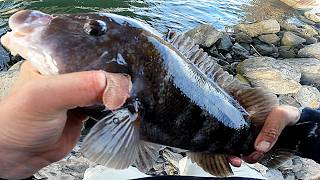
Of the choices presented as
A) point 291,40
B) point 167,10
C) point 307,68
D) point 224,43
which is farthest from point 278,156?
point 167,10

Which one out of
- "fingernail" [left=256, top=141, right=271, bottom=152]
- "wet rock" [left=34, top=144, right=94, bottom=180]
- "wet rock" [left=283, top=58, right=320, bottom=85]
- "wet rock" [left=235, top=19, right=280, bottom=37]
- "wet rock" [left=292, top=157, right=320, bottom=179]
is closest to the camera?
"fingernail" [left=256, top=141, right=271, bottom=152]

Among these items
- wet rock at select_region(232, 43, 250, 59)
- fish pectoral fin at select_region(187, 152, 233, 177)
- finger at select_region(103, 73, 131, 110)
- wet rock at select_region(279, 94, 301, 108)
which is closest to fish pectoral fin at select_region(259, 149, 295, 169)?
fish pectoral fin at select_region(187, 152, 233, 177)

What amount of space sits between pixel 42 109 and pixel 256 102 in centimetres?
132

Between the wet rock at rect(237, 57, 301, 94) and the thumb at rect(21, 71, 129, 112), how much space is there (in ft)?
25.8

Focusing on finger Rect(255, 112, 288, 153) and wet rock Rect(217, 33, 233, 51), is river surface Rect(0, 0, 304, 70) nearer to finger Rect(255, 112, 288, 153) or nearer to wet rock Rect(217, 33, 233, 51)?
wet rock Rect(217, 33, 233, 51)

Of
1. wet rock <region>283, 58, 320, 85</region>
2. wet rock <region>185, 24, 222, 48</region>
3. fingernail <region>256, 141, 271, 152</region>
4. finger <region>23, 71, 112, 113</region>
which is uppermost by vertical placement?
finger <region>23, 71, 112, 113</region>

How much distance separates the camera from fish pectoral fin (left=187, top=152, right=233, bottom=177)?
2.69 m

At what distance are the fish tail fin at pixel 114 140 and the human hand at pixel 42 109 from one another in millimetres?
132

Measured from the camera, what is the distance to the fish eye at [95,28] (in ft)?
7.15

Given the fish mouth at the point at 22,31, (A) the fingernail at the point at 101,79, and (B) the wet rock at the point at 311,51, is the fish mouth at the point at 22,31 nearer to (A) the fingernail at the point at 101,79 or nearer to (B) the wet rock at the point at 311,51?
(A) the fingernail at the point at 101,79

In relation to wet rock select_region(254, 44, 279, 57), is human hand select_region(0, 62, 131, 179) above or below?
above

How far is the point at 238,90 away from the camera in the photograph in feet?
9.04

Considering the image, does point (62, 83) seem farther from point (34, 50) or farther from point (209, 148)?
point (209, 148)

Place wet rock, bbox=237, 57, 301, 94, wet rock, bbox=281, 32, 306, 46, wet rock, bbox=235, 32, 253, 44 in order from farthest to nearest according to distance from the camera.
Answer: wet rock, bbox=281, 32, 306, 46, wet rock, bbox=235, 32, 253, 44, wet rock, bbox=237, 57, 301, 94
